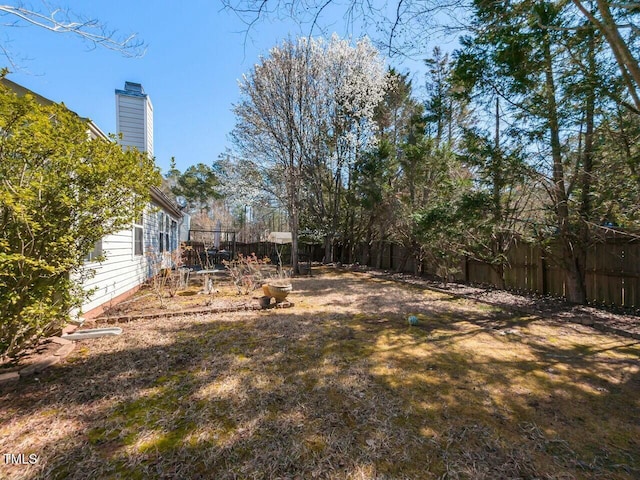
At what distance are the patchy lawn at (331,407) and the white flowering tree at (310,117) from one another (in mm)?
8769

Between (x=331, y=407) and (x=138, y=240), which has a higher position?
(x=138, y=240)

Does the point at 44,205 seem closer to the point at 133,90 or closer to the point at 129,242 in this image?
the point at 129,242

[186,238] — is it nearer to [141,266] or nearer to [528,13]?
[141,266]

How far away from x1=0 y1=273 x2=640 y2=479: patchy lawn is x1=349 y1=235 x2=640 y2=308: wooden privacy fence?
1.98 m

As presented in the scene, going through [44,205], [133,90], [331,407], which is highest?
[133,90]

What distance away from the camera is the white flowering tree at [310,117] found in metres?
11.9

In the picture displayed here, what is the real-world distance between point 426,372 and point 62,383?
359cm

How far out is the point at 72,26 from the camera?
3.34m

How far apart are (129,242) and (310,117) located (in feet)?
30.8

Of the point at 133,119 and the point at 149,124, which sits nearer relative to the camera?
the point at 133,119

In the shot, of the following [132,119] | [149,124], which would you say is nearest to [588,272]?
[149,124]

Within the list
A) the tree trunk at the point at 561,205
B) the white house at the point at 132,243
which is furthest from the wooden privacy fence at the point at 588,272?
the white house at the point at 132,243

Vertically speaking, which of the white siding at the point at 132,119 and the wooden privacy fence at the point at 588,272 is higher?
the white siding at the point at 132,119

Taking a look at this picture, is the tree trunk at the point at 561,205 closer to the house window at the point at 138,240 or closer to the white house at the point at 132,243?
the white house at the point at 132,243
